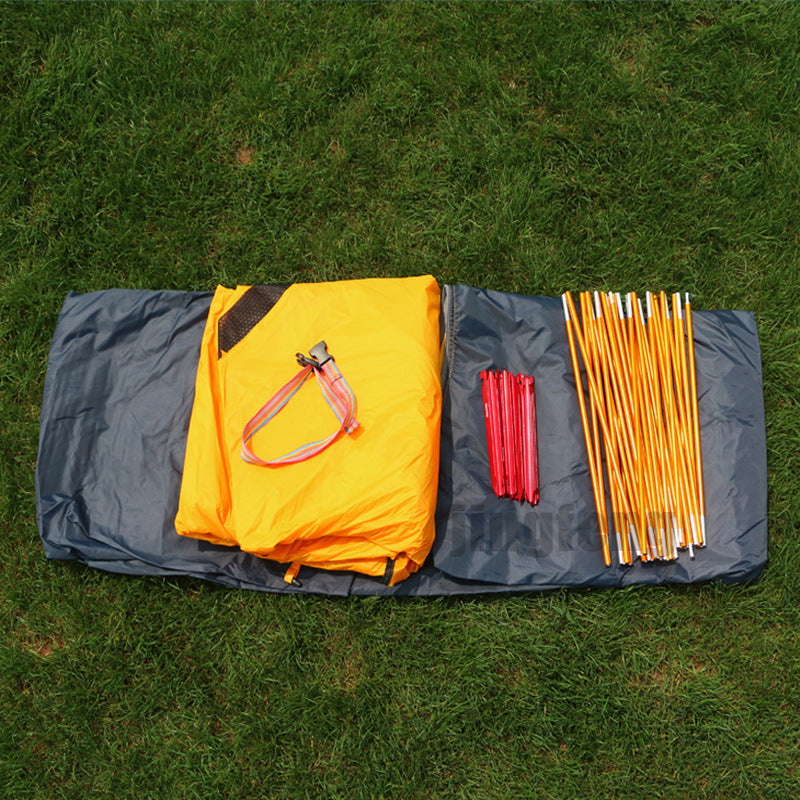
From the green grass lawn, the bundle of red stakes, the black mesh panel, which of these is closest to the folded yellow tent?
the black mesh panel

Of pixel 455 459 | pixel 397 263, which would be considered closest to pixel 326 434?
pixel 455 459

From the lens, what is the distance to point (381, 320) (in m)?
3.00

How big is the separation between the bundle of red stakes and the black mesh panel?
1122 mm

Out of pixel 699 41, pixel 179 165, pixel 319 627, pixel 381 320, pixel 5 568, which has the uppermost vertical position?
pixel 699 41

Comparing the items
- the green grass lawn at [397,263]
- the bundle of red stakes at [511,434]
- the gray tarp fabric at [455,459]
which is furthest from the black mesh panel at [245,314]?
the bundle of red stakes at [511,434]

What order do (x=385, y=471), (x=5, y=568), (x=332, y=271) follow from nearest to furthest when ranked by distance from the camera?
(x=385, y=471) → (x=5, y=568) → (x=332, y=271)

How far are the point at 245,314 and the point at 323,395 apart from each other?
623 millimetres

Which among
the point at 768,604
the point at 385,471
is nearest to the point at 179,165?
the point at 385,471

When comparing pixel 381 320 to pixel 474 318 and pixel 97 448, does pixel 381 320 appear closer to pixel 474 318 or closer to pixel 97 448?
pixel 474 318

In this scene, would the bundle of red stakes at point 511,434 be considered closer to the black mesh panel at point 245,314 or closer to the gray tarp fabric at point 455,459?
the gray tarp fabric at point 455,459

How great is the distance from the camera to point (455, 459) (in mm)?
3238

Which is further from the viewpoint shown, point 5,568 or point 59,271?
point 59,271

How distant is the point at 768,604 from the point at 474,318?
214cm

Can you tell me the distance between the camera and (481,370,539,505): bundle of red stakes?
3191 millimetres
